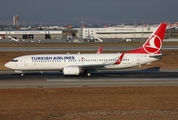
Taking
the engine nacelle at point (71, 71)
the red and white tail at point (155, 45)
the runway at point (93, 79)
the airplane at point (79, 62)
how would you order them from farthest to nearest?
the red and white tail at point (155, 45)
the airplane at point (79, 62)
the engine nacelle at point (71, 71)
the runway at point (93, 79)

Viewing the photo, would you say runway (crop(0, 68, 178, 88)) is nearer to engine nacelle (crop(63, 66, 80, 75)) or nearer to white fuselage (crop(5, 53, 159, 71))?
engine nacelle (crop(63, 66, 80, 75))

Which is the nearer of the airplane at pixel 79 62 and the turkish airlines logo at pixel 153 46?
the airplane at pixel 79 62

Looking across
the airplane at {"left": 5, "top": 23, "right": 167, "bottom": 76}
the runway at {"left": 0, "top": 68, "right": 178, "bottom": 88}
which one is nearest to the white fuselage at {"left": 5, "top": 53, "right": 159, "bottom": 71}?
the airplane at {"left": 5, "top": 23, "right": 167, "bottom": 76}

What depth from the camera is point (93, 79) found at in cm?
4025

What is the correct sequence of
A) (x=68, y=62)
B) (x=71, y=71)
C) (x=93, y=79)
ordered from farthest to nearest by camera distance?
(x=68, y=62)
(x=71, y=71)
(x=93, y=79)

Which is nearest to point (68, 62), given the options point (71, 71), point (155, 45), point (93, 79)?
point (71, 71)

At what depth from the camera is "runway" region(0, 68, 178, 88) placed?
120 ft

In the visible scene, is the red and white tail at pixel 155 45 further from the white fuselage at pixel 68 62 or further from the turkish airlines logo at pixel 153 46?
the white fuselage at pixel 68 62

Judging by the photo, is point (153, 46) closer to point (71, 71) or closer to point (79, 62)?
point (79, 62)

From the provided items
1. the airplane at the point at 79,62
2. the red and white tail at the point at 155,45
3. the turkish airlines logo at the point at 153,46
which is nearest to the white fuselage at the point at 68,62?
the airplane at the point at 79,62

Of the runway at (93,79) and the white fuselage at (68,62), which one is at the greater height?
the white fuselage at (68,62)

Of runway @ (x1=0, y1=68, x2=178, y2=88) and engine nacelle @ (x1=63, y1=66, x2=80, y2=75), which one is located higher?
engine nacelle @ (x1=63, y1=66, x2=80, y2=75)

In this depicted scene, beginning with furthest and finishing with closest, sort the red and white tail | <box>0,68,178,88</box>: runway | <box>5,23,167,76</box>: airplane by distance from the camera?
the red and white tail → <box>5,23,167,76</box>: airplane → <box>0,68,178,88</box>: runway

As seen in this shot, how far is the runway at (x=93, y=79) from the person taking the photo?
120 ft
